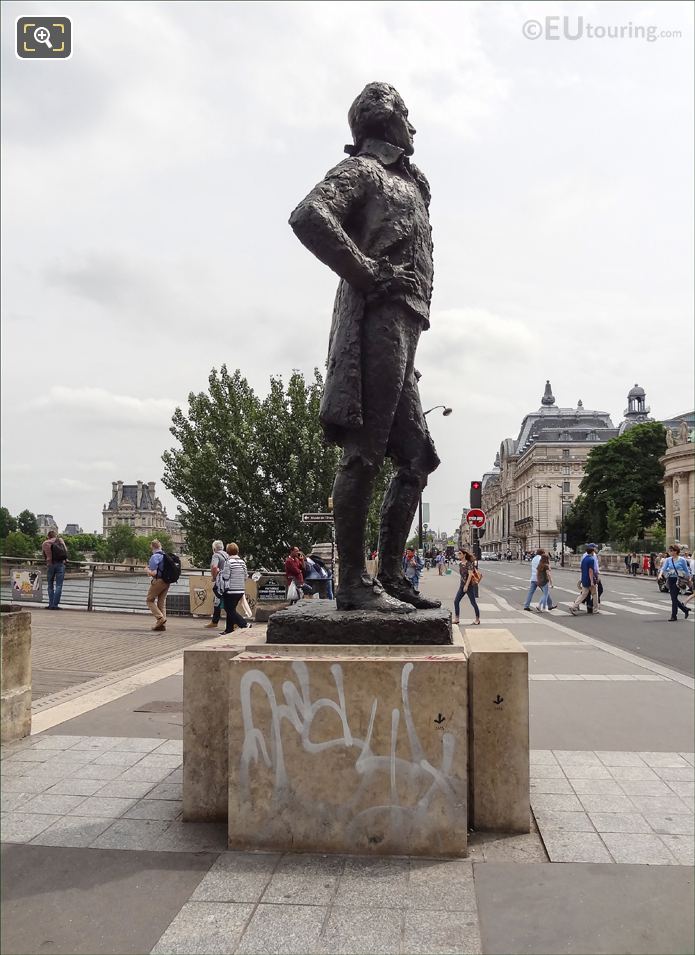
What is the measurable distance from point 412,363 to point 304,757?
2112mm

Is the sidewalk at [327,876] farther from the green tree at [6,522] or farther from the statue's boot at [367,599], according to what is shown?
the green tree at [6,522]

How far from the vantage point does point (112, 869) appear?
3221mm

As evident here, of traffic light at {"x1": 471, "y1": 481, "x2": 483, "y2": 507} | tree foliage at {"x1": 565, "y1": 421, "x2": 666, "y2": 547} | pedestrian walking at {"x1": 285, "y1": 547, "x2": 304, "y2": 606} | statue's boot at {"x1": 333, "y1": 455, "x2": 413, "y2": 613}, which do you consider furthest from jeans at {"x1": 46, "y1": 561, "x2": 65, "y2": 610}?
tree foliage at {"x1": 565, "y1": 421, "x2": 666, "y2": 547}

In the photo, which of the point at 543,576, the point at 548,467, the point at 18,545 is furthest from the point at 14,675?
the point at 548,467

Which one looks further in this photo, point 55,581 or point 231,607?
point 55,581

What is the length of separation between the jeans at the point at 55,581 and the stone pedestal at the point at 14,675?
12.0 meters

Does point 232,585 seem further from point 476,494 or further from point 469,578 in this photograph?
point 476,494

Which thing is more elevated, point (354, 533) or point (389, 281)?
point (389, 281)

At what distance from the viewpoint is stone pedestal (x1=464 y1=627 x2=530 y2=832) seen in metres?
3.59

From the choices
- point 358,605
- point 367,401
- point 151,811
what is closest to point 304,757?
point 358,605

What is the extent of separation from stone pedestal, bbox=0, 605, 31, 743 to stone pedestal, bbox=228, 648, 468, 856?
292 cm

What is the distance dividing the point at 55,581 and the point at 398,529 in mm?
15397

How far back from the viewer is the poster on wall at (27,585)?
18516 millimetres

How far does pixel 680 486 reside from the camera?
5938 centimetres
